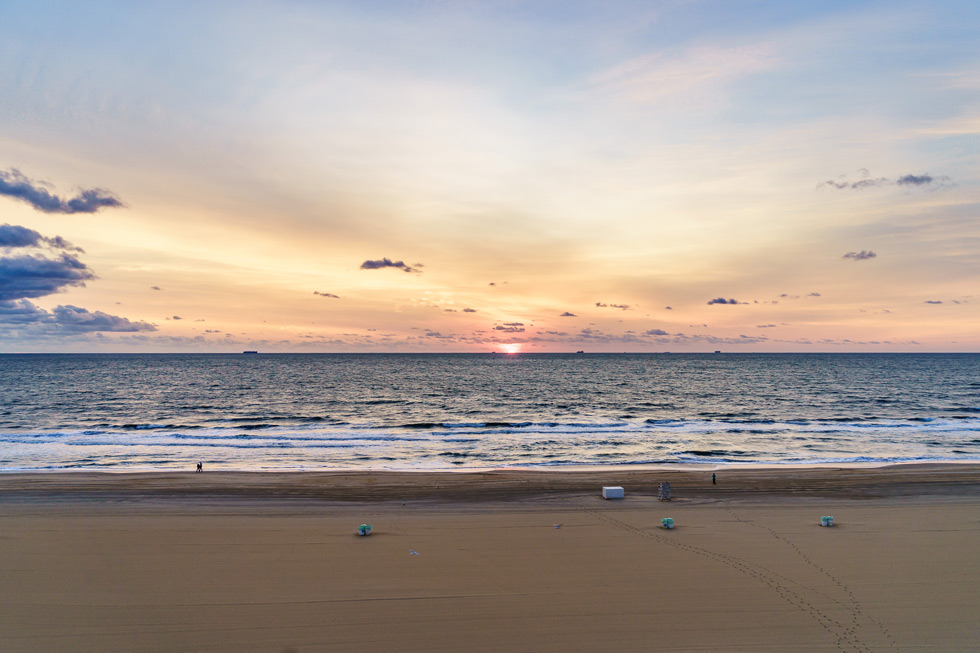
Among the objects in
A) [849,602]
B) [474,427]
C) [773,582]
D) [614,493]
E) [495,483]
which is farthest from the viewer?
[474,427]

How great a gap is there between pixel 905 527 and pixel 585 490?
32.2ft

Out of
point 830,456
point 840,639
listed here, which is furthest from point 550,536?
point 830,456

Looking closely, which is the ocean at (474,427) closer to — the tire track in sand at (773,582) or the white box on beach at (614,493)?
the white box on beach at (614,493)

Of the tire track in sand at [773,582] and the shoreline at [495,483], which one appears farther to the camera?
the shoreline at [495,483]

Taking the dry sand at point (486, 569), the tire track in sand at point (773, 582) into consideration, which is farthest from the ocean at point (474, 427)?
the tire track in sand at point (773, 582)

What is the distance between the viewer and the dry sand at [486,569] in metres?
9.58

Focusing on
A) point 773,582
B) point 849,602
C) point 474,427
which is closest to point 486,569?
point 773,582

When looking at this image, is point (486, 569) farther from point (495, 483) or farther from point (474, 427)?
point (474, 427)

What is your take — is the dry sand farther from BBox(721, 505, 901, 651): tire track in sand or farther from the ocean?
the ocean

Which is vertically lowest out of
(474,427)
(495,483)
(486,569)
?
(474,427)

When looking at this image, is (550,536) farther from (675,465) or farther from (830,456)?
(830,456)

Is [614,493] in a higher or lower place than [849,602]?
higher

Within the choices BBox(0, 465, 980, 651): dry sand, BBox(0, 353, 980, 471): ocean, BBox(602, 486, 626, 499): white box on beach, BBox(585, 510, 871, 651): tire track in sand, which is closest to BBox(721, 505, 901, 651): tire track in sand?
BBox(0, 465, 980, 651): dry sand

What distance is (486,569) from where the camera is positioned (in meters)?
12.3
